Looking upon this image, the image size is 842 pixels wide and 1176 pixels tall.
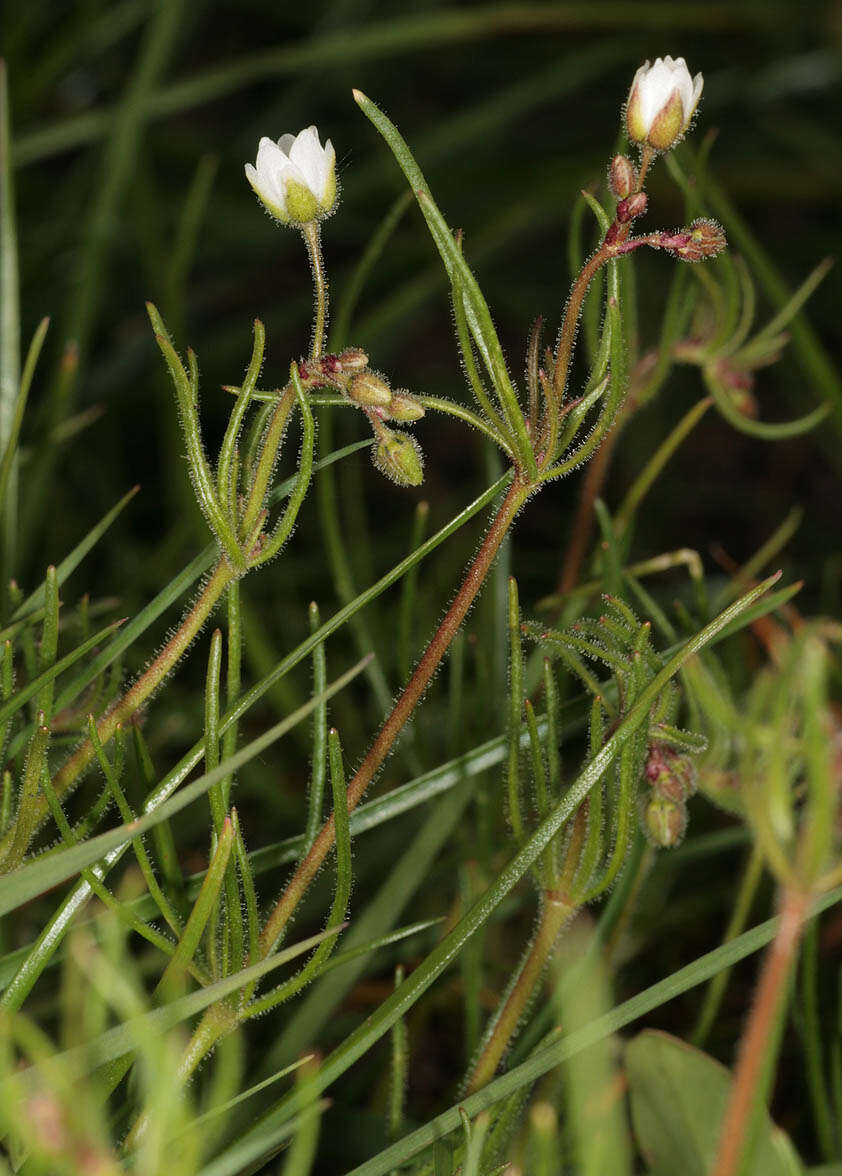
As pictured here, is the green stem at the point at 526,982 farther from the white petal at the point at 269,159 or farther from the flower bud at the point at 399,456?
the white petal at the point at 269,159

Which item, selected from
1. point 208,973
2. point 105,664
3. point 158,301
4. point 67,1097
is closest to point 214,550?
point 105,664

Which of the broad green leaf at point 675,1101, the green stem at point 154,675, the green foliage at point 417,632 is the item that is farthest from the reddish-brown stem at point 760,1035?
the green stem at point 154,675

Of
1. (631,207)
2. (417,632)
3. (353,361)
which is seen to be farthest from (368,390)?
(417,632)

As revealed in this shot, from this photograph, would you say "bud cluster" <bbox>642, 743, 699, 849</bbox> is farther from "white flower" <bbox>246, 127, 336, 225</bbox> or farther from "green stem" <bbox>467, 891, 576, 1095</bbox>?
"white flower" <bbox>246, 127, 336, 225</bbox>

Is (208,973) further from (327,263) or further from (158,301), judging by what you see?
(327,263)

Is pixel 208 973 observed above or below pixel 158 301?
below
